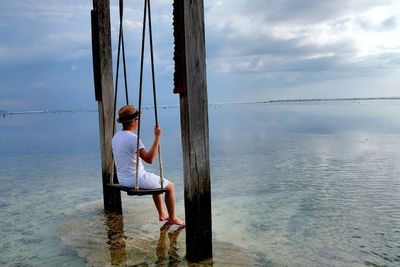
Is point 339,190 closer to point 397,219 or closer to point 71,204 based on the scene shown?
point 397,219

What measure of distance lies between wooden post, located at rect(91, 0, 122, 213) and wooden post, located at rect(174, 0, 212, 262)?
9.25 feet

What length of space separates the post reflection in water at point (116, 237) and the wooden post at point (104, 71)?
31.5 inches

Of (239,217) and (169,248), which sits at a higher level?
(169,248)

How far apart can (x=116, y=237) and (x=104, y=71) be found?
10.2ft

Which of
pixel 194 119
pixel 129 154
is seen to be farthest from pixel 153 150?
pixel 194 119

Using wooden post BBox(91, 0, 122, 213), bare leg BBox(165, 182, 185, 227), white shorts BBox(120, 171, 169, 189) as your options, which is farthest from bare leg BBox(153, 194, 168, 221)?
wooden post BBox(91, 0, 122, 213)

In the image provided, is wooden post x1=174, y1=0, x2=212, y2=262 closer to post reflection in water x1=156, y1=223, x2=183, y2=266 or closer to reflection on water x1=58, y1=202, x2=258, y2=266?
post reflection in water x1=156, y1=223, x2=183, y2=266

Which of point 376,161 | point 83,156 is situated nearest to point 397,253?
point 376,161

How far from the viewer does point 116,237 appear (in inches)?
264

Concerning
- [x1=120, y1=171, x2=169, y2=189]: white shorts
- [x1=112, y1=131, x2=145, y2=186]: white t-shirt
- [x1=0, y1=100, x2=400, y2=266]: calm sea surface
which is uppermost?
[x1=112, y1=131, x2=145, y2=186]: white t-shirt

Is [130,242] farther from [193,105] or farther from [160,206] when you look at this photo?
[193,105]

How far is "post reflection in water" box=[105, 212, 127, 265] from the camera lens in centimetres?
580

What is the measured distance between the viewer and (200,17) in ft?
16.8

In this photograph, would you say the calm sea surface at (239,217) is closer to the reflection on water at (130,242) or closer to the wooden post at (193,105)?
the reflection on water at (130,242)
